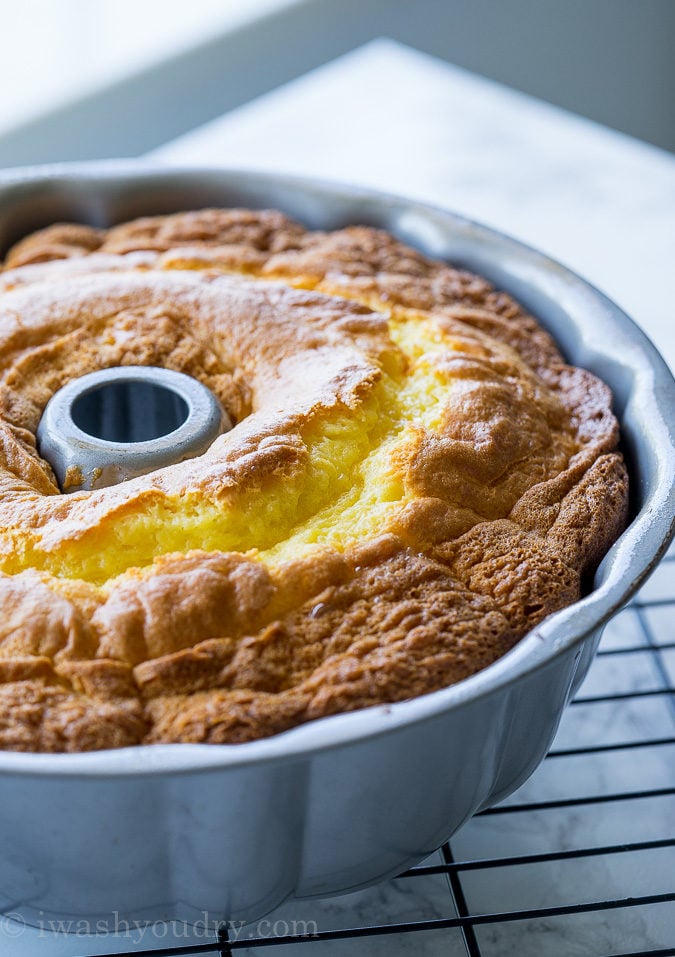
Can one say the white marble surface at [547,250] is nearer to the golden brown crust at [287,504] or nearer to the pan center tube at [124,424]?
the golden brown crust at [287,504]

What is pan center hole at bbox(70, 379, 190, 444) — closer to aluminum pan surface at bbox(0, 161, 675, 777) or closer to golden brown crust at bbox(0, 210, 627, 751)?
golden brown crust at bbox(0, 210, 627, 751)

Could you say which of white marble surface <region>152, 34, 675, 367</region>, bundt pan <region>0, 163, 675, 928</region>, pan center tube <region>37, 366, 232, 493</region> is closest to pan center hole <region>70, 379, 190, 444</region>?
pan center tube <region>37, 366, 232, 493</region>

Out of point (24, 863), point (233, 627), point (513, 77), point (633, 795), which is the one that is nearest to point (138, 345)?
point (233, 627)

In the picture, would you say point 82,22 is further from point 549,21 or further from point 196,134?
point 549,21

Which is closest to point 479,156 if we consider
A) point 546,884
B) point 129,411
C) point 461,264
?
point 461,264

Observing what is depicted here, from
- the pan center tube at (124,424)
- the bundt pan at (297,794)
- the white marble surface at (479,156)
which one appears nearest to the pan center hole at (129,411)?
the pan center tube at (124,424)
